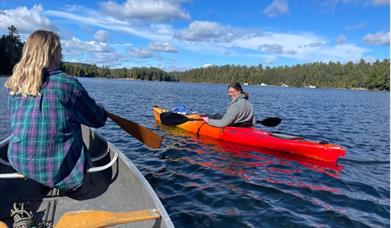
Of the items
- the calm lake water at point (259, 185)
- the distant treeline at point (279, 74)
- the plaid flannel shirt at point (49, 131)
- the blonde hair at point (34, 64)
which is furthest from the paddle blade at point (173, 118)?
the distant treeline at point (279, 74)

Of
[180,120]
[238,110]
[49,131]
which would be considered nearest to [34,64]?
[49,131]

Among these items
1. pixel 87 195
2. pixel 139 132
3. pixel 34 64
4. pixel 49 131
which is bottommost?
pixel 87 195

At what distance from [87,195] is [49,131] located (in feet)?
5.16

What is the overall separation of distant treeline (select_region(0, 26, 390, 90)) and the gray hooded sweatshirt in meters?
118

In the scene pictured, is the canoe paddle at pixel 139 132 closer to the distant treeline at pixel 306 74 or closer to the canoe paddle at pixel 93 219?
the canoe paddle at pixel 93 219

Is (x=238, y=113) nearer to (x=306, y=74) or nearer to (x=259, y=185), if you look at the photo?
(x=259, y=185)

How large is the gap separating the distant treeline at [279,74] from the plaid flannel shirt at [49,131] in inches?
4898

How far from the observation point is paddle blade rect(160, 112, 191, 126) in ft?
41.6

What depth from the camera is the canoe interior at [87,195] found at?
4.39 metres

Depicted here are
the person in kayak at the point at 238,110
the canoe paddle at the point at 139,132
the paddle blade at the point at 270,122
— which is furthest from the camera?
the paddle blade at the point at 270,122

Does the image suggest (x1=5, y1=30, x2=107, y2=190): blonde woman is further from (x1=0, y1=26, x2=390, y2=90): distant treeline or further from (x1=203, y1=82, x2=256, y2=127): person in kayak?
(x1=0, y1=26, x2=390, y2=90): distant treeline

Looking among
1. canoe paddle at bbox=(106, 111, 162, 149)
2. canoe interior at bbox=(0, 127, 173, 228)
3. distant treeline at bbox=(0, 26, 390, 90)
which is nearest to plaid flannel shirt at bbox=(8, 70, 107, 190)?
canoe interior at bbox=(0, 127, 173, 228)

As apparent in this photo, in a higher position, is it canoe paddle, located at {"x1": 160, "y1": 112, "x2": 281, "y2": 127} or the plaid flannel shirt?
the plaid flannel shirt

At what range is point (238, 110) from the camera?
10812mm
